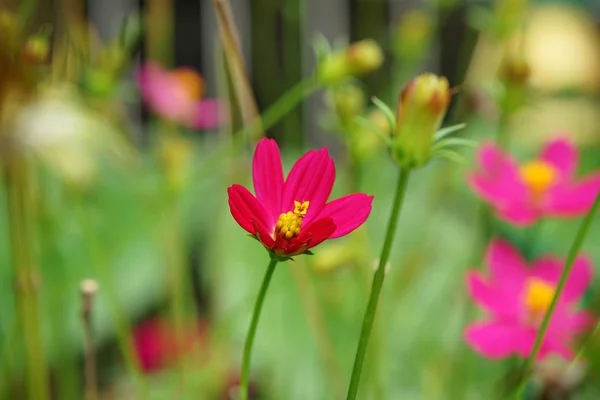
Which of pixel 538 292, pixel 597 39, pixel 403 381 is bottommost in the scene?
pixel 403 381

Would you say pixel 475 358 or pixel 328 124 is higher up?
pixel 328 124

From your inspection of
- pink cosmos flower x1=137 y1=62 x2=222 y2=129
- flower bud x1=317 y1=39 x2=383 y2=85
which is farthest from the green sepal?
pink cosmos flower x1=137 y1=62 x2=222 y2=129

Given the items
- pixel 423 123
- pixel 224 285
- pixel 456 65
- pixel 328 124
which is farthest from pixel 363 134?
pixel 456 65

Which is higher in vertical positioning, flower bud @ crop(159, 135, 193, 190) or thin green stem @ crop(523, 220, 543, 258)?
flower bud @ crop(159, 135, 193, 190)

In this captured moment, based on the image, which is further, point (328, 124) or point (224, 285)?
point (224, 285)

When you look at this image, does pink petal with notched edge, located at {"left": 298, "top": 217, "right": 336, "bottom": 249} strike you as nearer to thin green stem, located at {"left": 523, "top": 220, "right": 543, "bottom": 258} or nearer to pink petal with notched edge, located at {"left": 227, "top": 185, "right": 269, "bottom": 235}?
pink petal with notched edge, located at {"left": 227, "top": 185, "right": 269, "bottom": 235}

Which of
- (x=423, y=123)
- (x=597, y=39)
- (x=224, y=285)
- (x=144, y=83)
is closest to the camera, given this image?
(x=423, y=123)

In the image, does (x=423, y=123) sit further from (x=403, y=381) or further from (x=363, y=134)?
(x=403, y=381)
